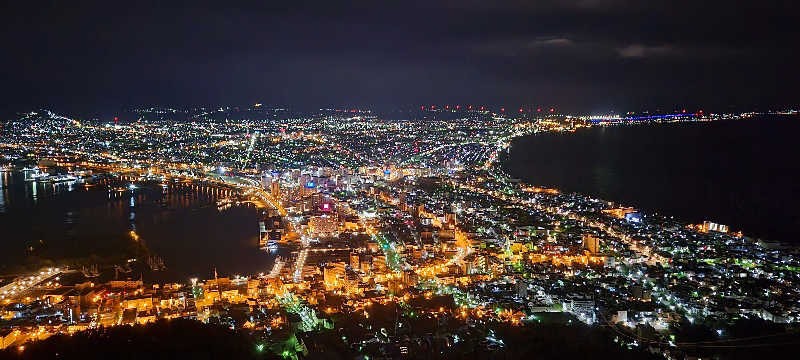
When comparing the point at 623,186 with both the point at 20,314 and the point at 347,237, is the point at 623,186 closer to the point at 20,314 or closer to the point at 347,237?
Answer: the point at 347,237

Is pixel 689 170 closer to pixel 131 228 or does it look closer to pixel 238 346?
pixel 131 228

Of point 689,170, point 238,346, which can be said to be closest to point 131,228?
point 238,346

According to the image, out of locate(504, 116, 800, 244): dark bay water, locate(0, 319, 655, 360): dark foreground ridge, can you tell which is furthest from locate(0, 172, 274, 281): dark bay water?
locate(504, 116, 800, 244): dark bay water

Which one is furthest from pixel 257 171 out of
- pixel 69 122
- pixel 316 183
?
pixel 69 122

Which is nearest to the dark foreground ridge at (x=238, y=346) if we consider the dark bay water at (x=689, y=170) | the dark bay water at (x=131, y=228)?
the dark bay water at (x=131, y=228)

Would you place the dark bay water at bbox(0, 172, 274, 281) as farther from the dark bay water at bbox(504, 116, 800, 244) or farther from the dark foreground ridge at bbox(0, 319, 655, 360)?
the dark bay water at bbox(504, 116, 800, 244)
